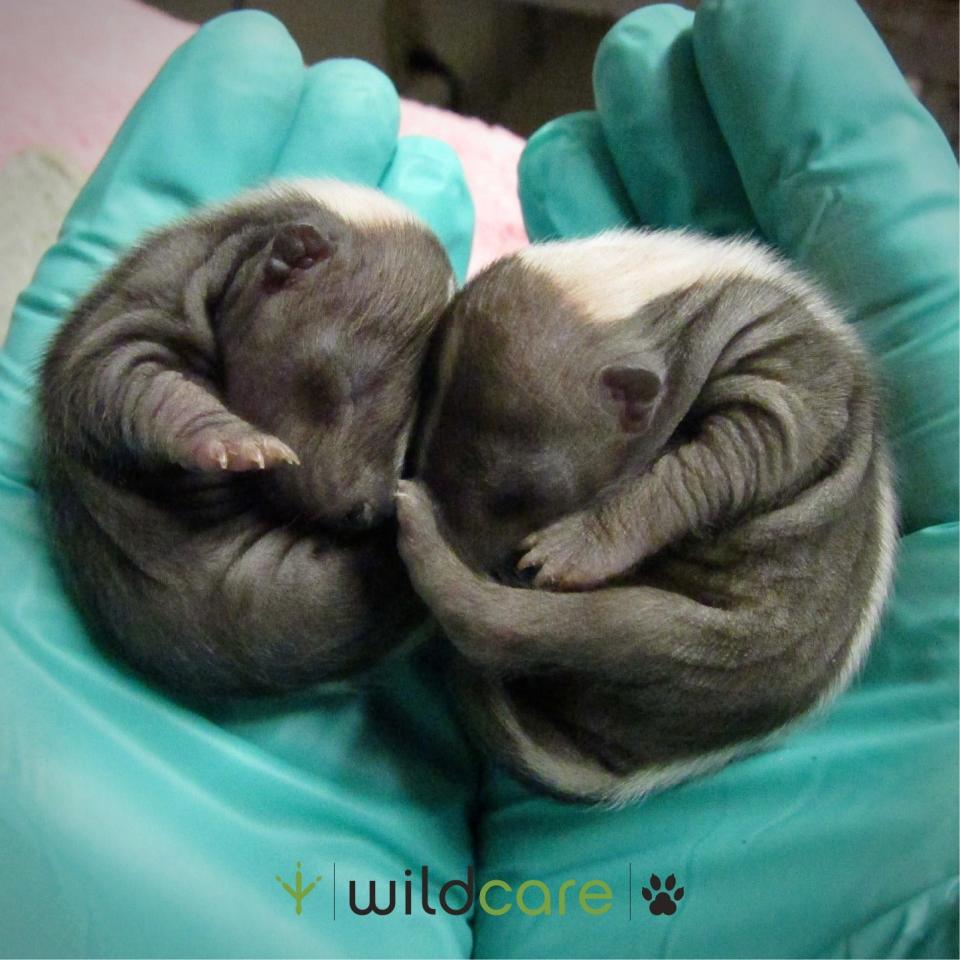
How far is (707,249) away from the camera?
1.34m

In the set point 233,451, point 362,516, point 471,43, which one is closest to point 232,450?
point 233,451

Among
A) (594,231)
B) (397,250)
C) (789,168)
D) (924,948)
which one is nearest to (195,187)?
(397,250)

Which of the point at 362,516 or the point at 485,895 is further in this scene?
the point at 485,895

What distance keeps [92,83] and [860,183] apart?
1.83m

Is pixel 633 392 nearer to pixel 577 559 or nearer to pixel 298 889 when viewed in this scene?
pixel 577 559

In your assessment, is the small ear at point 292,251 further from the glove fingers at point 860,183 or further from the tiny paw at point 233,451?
→ the glove fingers at point 860,183

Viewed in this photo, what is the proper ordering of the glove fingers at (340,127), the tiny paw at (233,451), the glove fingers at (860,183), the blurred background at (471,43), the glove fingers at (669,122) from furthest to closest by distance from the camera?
1. the blurred background at (471,43)
2. the glove fingers at (340,127)
3. the glove fingers at (669,122)
4. the glove fingers at (860,183)
5. the tiny paw at (233,451)

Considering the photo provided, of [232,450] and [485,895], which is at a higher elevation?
[232,450]

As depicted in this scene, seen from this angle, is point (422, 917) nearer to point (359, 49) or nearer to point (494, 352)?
point (494, 352)

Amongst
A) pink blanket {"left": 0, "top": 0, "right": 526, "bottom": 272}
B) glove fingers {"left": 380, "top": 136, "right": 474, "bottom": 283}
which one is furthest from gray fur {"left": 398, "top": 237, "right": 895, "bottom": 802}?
pink blanket {"left": 0, "top": 0, "right": 526, "bottom": 272}

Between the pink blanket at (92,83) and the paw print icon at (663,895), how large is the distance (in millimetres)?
1603

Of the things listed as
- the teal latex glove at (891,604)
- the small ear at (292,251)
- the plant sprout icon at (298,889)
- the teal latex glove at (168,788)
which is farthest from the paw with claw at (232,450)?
the teal latex glove at (891,604)

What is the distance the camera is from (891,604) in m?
1.29

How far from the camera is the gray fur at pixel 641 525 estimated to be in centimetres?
108
